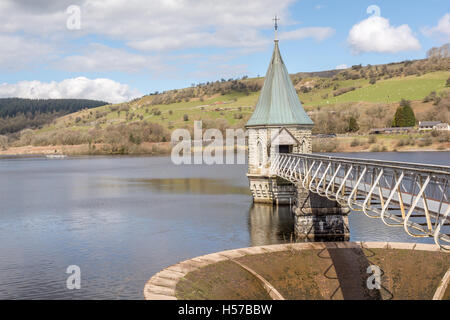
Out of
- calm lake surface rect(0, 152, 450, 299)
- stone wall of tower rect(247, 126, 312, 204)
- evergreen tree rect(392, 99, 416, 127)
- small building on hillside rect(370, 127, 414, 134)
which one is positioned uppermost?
evergreen tree rect(392, 99, 416, 127)

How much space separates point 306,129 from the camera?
3606 cm

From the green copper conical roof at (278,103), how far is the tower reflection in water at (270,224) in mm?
6462

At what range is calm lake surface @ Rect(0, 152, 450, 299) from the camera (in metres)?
19.3

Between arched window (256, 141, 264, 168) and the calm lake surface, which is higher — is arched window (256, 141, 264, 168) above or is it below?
above

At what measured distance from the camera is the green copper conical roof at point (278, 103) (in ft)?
116

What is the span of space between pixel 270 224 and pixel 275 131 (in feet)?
28.3

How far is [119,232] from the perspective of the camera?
93.4 ft

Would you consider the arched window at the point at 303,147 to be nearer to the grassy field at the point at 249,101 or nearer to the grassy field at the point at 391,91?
the grassy field at the point at 249,101

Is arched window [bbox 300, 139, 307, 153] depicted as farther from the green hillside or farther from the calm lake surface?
the green hillside

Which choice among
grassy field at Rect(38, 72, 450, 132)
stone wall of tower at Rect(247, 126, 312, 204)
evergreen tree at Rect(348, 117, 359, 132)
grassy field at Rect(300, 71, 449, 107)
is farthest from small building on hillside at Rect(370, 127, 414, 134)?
stone wall of tower at Rect(247, 126, 312, 204)

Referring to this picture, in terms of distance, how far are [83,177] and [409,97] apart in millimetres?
95530

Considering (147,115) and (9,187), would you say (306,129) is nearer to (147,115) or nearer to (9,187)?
(9,187)

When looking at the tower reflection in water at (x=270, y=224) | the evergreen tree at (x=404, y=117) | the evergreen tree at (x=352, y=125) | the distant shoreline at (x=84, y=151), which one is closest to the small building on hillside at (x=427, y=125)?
the evergreen tree at (x=404, y=117)
